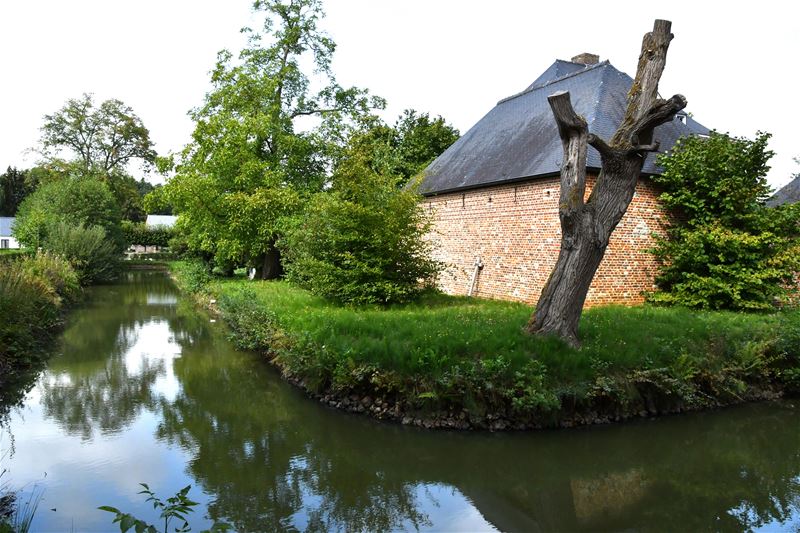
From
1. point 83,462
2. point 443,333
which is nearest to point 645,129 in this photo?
point 443,333

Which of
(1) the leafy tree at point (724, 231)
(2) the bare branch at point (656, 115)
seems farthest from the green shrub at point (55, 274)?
(1) the leafy tree at point (724, 231)

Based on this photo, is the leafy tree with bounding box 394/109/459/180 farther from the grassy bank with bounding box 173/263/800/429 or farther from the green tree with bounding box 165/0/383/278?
the grassy bank with bounding box 173/263/800/429

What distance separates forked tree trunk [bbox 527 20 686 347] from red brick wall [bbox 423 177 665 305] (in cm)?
346

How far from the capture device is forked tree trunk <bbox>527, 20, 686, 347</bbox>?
792 cm

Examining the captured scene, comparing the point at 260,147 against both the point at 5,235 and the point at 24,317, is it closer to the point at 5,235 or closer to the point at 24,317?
the point at 24,317

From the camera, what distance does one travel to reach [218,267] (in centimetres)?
2422

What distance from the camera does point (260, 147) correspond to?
2022cm

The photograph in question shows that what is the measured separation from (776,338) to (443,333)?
5.24 m

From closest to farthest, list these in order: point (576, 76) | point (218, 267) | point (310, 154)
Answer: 1. point (576, 76)
2. point (310, 154)
3. point (218, 267)

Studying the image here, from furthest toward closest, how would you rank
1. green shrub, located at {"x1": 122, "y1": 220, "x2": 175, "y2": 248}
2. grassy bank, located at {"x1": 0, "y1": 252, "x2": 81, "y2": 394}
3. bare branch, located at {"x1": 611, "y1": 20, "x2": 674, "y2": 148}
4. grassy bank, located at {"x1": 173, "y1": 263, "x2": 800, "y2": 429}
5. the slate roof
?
the slate roof
green shrub, located at {"x1": 122, "y1": 220, "x2": 175, "y2": 248}
grassy bank, located at {"x1": 0, "y1": 252, "x2": 81, "y2": 394}
bare branch, located at {"x1": 611, "y1": 20, "x2": 674, "y2": 148}
grassy bank, located at {"x1": 173, "y1": 263, "x2": 800, "y2": 429}

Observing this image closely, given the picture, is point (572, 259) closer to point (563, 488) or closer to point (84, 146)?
point (563, 488)

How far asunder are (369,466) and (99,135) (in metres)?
40.9

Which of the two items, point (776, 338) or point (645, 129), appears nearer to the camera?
point (645, 129)

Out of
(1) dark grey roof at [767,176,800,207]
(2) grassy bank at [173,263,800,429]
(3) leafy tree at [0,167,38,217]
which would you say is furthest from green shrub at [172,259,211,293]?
(3) leafy tree at [0,167,38,217]
